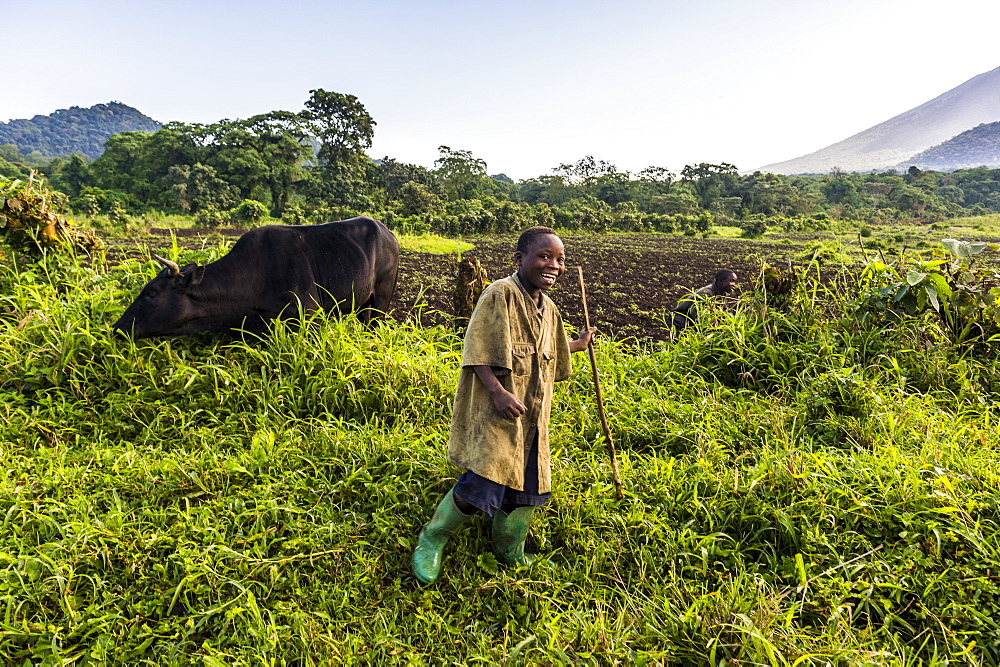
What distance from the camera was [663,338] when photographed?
758 centimetres

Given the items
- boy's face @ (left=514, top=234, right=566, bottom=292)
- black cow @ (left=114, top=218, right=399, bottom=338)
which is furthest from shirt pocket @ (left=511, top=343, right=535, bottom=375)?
black cow @ (left=114, top=218, right=399, bottom=338)

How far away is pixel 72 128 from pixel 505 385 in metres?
195

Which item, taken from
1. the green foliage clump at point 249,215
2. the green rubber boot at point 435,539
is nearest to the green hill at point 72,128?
the green foliage clump at point 249,215

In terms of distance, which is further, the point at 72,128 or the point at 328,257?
the point at 72,128

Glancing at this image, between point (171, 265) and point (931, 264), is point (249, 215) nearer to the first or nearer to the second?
point (171, 265)

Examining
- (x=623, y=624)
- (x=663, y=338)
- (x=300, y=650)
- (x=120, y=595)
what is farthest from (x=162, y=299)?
(x=663, y=338)

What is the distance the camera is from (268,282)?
434 centimetres

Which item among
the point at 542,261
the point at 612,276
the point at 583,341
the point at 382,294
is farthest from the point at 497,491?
the point at 612,276

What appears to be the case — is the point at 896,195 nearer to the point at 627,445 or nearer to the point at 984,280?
the point at 984,280

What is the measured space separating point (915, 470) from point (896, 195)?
210 feet

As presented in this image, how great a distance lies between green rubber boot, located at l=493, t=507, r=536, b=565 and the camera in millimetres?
2223

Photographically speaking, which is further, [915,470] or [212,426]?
[212,426]

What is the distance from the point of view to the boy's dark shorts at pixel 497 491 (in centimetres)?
209

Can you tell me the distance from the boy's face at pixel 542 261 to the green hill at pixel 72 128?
162 meters
